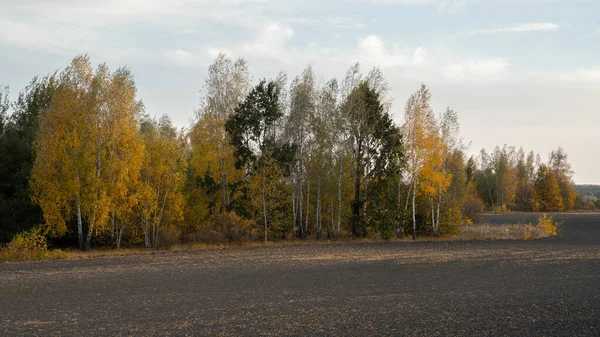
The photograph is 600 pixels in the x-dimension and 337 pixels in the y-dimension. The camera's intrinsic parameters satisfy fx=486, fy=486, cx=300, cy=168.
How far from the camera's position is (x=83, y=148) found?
30734 mm

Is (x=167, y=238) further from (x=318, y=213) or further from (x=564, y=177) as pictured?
(x=564, y=177)

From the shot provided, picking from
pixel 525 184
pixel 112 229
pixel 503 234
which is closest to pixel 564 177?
pixel 525 184

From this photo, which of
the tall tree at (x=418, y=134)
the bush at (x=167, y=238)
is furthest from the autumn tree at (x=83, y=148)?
the tall tree at (x=418, y=134)

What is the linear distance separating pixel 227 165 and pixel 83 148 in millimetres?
9757

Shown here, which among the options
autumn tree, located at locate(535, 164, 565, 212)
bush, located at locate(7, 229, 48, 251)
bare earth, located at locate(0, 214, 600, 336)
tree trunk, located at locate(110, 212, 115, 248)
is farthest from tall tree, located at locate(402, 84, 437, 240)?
autumn tree, located at locate(535, 164, 565, 212)

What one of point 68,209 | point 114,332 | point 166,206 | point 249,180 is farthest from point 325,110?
point 114,332

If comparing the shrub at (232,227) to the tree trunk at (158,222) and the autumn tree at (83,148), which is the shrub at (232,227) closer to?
the tree trunk at (158,222)

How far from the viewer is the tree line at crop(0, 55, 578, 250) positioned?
30.8m

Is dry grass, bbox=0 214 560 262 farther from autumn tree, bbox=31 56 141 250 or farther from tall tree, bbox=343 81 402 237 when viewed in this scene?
tall tree, bbox=343 81 402 237

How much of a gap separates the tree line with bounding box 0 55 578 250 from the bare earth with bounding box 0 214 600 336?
6.36m

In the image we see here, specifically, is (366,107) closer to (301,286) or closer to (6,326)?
(301,286)

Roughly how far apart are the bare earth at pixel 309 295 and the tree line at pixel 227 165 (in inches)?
250

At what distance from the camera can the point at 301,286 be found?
56.8 feet

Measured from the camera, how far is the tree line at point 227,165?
30828 mm
